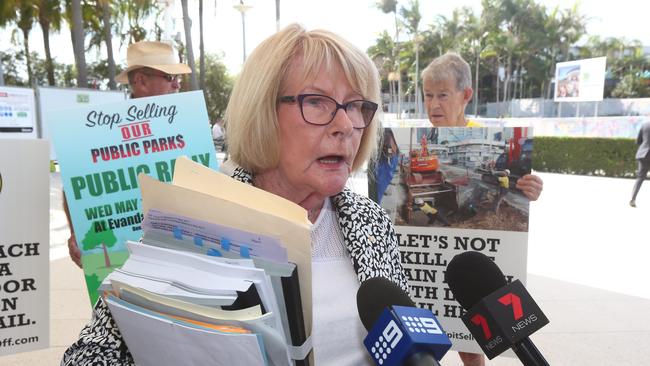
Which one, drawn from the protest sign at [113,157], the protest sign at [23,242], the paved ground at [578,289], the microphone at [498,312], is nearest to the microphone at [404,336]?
the microphone at [498,312]

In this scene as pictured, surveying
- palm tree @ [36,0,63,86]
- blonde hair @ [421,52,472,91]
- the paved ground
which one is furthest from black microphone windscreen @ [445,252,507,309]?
palm tree @ [36,0,63,86]

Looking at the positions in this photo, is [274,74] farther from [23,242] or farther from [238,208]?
[23,242]

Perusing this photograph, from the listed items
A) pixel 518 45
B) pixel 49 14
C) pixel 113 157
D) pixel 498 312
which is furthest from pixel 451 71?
pixel 518 45

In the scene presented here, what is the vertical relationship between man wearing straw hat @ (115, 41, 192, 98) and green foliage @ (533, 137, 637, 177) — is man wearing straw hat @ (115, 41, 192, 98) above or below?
above

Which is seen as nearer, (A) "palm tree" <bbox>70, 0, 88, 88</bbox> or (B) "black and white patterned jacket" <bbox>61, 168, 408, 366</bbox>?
(B) "black and white patterned jacket" <bbox>61, 168, 408, 366</bbox>

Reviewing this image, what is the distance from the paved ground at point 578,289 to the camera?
3.79 metres

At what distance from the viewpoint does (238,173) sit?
1495 millimetres

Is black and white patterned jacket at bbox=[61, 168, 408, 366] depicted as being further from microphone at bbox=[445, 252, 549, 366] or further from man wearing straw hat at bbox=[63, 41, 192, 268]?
man wearing straw hat at bbox=[63, 41, 192, 268]

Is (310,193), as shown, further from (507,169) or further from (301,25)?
(507,169)

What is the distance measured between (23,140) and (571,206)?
1000 centimetres

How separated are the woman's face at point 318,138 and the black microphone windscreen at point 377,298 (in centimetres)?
37

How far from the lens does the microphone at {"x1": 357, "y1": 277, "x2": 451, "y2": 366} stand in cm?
83

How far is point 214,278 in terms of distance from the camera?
0.82 m

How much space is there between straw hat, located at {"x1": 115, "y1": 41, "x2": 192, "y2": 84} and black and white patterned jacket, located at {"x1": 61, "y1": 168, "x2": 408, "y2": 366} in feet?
7.58
